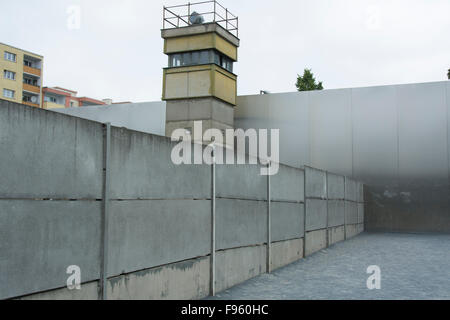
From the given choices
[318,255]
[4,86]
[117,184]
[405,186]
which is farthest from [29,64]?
[117,184]

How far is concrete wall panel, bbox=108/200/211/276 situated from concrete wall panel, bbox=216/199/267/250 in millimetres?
447

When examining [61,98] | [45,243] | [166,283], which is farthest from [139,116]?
[61,98]

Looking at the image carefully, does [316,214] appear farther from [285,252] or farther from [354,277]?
[354,277]

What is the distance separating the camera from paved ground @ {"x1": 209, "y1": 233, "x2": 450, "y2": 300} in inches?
298

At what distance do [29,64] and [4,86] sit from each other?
752 cm

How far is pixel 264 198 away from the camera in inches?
387

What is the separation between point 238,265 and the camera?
27.7 feet

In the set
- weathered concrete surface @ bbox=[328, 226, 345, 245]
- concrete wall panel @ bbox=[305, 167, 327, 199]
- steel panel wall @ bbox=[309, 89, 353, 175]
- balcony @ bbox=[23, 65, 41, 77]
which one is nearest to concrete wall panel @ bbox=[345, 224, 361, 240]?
weathered concrete surface @ bbox=[328, 226, 345, 245]

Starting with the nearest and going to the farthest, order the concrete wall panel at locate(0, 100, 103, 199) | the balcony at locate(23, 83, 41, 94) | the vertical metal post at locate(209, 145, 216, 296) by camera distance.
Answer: the concrete wall panel at locate(0, 100, 103, 199) → the vertical metal post at locate(209, 145, 216, 296) → the balcony at locate(23, 83, 41, 94)

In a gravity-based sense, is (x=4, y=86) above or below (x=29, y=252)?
above

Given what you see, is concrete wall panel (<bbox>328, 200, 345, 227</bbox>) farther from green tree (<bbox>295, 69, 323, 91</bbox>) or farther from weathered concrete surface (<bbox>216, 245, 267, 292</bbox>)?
green tree (<bbox>295, 69, 323, 91</bbox>)

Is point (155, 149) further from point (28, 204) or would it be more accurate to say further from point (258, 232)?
point (258, 232)

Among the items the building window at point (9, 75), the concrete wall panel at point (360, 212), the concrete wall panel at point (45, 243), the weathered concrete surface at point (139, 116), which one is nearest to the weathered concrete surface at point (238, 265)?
the concrete wall panel at point (45, 243)
